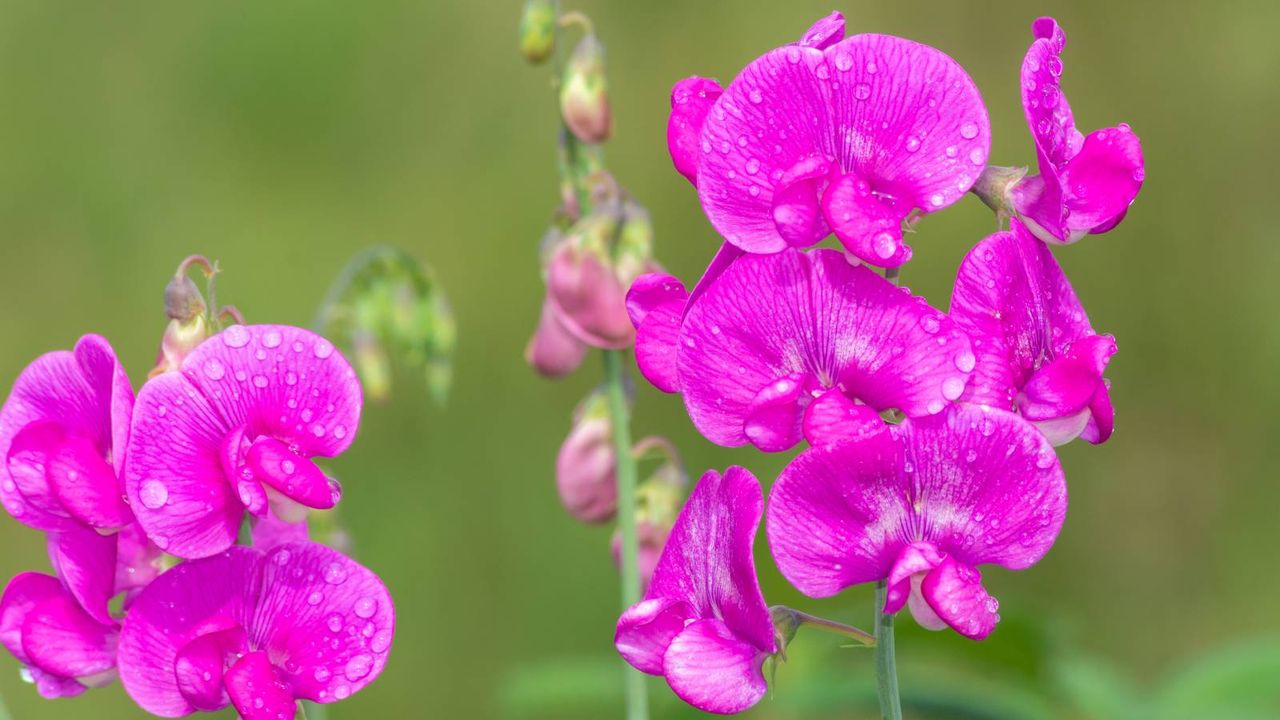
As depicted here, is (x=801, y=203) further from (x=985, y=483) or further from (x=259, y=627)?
(x=259, y=627)

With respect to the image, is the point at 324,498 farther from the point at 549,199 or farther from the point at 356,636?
the point at 549,199

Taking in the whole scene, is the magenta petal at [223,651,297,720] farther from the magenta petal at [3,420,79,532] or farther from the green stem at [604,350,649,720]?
the green stem at [604,350,649,720]

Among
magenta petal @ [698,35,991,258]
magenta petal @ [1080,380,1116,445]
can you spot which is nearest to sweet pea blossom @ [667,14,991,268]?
magenta petal @ [698,35,991,258]

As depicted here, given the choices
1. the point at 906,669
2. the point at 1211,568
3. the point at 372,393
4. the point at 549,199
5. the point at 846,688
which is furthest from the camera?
the point at 549,199

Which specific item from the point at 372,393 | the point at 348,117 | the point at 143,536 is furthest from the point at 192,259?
the point at 348,117

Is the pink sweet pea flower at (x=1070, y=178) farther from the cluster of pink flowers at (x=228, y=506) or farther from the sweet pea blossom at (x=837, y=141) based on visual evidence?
the cluster of pink flowers at (x=228, y=506)

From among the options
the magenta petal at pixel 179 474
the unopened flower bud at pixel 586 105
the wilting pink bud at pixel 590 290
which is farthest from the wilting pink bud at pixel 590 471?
the magenta petal at pixel 179 474
